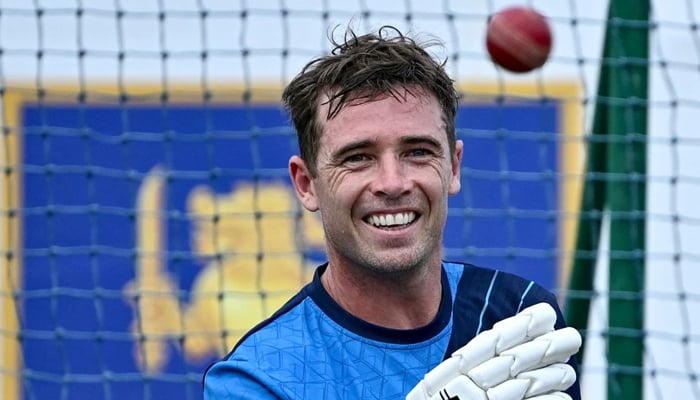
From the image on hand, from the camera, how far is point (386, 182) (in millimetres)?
2355

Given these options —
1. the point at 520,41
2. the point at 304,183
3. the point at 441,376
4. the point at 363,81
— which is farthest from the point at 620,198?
the point at 441,376

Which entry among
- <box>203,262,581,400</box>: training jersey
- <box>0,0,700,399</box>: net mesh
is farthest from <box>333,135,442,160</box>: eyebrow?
<box>0,0,700,399</box>: net mesh

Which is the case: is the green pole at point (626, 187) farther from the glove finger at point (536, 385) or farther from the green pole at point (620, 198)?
the glove finger at point (536, 385)

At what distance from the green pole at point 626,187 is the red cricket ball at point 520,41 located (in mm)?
403

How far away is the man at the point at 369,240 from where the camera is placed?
2365 mm

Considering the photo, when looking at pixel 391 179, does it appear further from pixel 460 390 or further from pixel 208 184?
pixel 208 184

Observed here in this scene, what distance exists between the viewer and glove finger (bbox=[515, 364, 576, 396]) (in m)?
2.29

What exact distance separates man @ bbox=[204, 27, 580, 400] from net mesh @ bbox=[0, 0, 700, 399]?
2549 mm

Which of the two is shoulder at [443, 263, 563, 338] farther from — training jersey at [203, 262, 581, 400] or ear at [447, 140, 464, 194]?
ear at [447, 140, 464, 194]

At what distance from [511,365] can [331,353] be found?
0.33m

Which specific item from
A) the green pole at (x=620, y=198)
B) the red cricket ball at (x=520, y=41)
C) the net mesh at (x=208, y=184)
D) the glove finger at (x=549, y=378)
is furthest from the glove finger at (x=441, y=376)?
the net mesh at (x=208, y=184)

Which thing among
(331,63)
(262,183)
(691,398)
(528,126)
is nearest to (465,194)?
(528,126)

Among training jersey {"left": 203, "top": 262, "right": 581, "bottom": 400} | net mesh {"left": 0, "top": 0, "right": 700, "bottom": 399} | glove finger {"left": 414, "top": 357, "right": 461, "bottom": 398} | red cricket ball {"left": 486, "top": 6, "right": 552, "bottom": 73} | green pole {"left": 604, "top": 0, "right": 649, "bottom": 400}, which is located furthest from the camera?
net mesh {"left": 0, "top": 0, "right": 700, "bottom": 399}

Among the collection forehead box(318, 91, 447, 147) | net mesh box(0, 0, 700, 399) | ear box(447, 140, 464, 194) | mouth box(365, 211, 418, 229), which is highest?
forehead box(318, 91, 447, 147)
